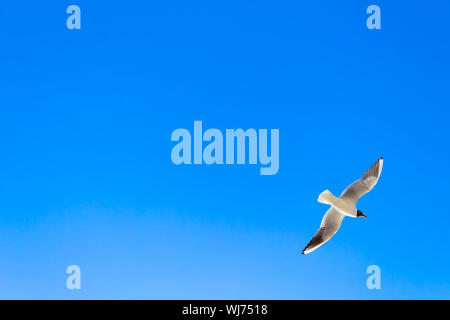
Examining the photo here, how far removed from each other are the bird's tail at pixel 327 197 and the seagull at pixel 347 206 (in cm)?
16

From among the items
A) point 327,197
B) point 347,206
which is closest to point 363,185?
point 347,206

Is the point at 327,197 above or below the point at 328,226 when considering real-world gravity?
above

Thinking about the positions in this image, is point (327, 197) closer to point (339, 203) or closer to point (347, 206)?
point (339, 203)

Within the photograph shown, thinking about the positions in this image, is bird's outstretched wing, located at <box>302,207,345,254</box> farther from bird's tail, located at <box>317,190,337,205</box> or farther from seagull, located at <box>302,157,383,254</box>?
bird's tail, located at <box>317,190,337,205</box>

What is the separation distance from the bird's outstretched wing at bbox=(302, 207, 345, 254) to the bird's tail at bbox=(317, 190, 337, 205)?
294 millimetres

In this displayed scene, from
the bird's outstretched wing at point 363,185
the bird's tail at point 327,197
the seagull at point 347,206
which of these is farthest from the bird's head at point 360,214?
the bird's tail at point 327,197

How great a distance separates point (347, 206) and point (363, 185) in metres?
0.31

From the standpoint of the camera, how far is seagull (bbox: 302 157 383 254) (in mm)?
5395

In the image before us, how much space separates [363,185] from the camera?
5.49 m

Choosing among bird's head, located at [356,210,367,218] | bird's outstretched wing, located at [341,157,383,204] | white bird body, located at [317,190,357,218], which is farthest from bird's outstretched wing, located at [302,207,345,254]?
bird's head, located at [356,210,367,218]

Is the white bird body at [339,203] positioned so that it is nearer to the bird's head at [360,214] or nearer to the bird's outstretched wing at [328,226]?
the bird's outstretched wing at [328,226]

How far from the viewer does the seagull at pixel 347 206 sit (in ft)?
17.7
